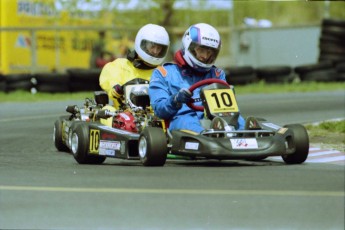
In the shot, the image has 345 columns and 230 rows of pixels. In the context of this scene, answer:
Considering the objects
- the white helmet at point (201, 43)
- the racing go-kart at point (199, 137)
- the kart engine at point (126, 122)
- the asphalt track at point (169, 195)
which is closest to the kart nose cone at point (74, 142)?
the racing go-kart at point (199, 137)

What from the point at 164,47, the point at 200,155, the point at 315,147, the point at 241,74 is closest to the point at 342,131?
the point at 315,147

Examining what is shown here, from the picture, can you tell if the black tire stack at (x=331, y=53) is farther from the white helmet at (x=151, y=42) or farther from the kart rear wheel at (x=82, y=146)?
the kart rear wheel at (x=82, y=146)

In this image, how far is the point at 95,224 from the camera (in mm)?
6445

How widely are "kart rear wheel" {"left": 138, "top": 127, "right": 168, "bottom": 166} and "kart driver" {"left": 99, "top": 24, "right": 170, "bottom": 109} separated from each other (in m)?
2.19

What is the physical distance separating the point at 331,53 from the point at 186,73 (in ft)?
50.7

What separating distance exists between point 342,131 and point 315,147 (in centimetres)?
142

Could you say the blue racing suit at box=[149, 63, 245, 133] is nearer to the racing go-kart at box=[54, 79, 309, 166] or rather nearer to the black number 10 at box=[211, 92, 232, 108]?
the racing go-kart at box=[54, 79, 309, 166]

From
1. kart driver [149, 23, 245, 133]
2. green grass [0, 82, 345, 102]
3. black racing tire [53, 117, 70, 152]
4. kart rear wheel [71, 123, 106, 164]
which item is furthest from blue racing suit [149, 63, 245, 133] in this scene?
green grass [0, 82, 345, 102]

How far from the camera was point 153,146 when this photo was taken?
8.94 m

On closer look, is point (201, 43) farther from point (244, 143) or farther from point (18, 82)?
point (18, 82)

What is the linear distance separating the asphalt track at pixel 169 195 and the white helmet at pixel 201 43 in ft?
3.02

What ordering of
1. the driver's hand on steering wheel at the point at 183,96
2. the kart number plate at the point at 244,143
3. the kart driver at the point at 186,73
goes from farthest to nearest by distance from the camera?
the kart driver at the point at 186,73 < the driver's hand on steering wheel at the point at 183,96 < the kart number plate at the point at 244,143

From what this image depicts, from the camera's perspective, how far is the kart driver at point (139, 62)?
11195 millimetres

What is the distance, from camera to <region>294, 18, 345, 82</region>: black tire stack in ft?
78.2
